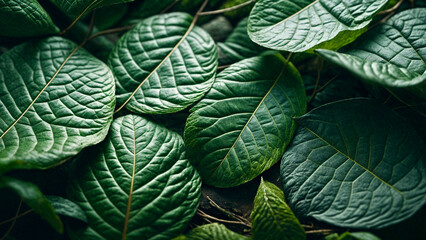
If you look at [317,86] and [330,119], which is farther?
[317,86]

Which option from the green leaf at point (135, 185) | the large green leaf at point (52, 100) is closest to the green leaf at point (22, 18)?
the large green leaf at point (52, 100)

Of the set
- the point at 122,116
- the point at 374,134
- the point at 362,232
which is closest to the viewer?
the point at 362,232

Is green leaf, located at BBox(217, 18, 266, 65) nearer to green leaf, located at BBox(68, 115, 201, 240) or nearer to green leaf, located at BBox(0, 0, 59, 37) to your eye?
green leaf, located at BBox(68, 115, 201, 240)

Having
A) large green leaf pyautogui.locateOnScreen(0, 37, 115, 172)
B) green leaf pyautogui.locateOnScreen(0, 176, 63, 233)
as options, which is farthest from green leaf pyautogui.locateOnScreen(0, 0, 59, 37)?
green leaf pyautogui.locateOnScreen(0, 176, 63, 233)

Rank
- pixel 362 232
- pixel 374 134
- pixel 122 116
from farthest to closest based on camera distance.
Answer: pixel 122 116
pixel 374 134
pixel 362 232

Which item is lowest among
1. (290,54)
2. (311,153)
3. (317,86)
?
(311,153)

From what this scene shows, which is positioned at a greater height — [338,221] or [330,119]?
[330,119]

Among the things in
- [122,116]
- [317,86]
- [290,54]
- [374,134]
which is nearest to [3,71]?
[122,116]

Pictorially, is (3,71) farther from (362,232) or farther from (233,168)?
(362,232)

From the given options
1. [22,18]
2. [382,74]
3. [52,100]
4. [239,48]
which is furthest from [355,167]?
[22,18]
